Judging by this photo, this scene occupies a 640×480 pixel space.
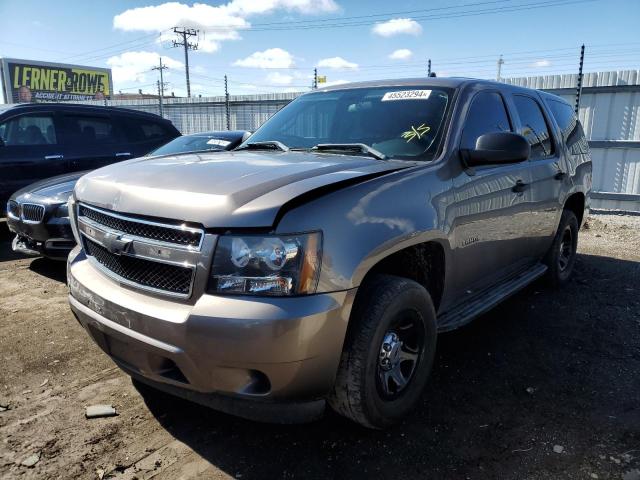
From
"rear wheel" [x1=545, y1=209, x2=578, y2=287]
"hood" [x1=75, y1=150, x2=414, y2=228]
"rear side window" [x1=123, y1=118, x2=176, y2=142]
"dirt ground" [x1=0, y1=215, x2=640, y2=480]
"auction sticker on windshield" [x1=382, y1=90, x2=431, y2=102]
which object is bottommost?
"dirt ground" [x1=0, y1=215, x2=640, y2=480]

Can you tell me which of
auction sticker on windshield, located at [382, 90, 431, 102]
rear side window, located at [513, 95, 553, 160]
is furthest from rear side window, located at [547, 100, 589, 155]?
auction sticker on windshield, located at [382, 90, 431, 102]

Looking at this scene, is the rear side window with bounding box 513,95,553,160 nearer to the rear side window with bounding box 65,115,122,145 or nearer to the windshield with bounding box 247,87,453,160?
the windshield with bounding box 247,87,453,160

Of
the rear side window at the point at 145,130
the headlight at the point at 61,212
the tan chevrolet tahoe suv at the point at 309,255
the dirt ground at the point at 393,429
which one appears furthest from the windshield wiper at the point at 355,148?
the rear side window at the point at 145,130

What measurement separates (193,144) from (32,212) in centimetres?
278

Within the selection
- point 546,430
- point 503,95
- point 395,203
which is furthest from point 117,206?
point 503,95

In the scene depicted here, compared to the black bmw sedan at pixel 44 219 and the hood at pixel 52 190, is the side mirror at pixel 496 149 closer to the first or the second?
the black bmw sedan at pixel 44 219

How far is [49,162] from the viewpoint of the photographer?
24.3ft

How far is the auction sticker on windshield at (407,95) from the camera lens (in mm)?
3328

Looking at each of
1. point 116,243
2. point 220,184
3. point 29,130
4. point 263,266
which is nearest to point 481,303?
point 263,266

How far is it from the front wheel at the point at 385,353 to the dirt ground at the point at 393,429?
220mm

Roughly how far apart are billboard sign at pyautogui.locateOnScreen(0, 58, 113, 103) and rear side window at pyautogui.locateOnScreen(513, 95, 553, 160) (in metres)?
42.1

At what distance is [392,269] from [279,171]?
85cm

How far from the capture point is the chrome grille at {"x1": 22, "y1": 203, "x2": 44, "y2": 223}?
5160mm

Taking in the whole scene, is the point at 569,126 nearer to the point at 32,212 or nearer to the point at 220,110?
the point at 32,212
